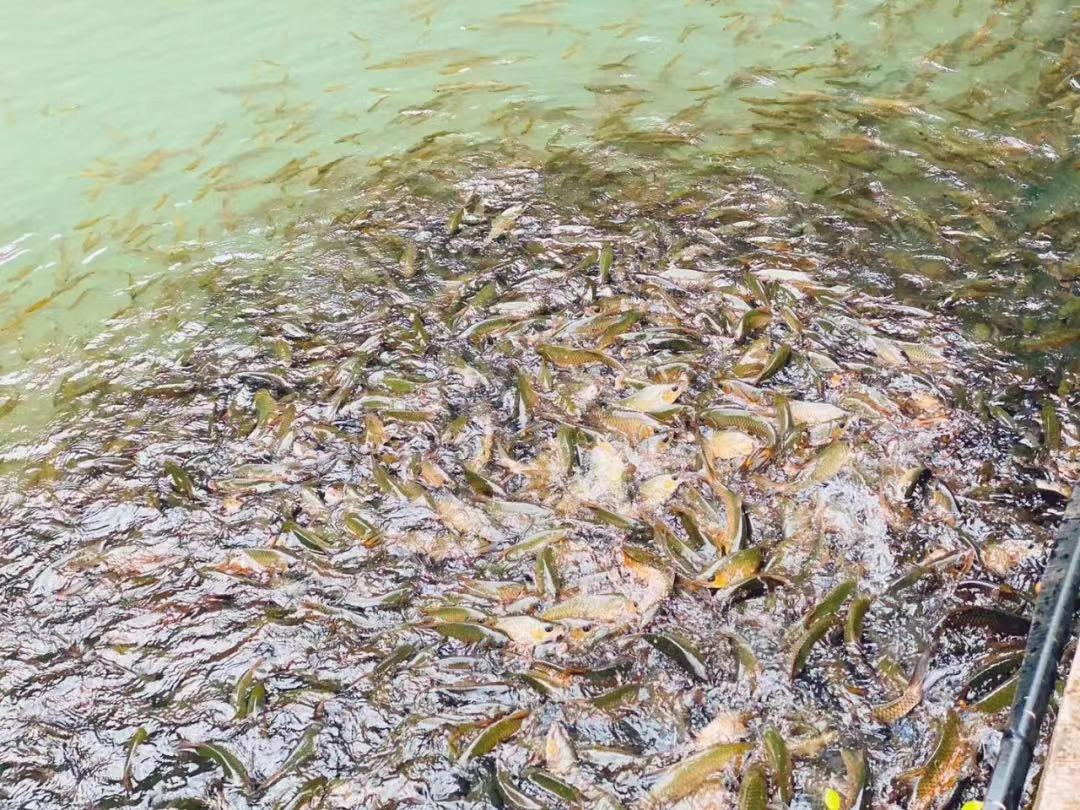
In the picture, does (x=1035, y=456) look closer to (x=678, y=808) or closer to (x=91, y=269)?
(x=678, y=808)

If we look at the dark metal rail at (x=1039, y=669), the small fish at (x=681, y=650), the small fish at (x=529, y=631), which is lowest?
the small fish at (x=681, y=650)

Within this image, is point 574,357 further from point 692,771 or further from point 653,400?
point 692,771

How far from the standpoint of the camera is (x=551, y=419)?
3.77 meters

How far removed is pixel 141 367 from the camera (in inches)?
176

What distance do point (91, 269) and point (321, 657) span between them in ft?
11.4

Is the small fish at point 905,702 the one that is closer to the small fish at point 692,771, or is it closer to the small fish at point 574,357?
the small fish at point 692,771

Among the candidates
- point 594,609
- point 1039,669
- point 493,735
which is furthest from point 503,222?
point 1039,669

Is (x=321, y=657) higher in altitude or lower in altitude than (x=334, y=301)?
lower

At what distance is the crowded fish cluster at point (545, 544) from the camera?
2678 mm

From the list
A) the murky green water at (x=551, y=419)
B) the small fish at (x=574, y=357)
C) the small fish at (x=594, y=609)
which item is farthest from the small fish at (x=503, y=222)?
the small fish at (x=594, y=609)

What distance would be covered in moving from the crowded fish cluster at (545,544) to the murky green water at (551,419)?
0.05 feet

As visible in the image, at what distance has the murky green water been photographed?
2754 millimetres

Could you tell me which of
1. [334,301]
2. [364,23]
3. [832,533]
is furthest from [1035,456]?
[364,23]

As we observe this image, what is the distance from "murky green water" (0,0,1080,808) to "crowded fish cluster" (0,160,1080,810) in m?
0.01
